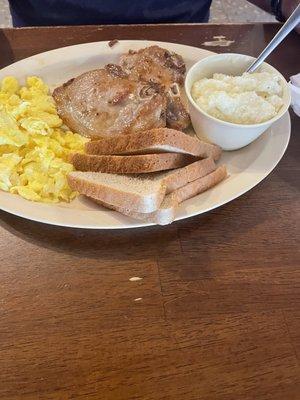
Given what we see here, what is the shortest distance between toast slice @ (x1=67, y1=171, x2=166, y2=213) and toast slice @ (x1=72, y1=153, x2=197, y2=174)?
2 centimetres

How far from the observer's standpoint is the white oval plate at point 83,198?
115 centimetres

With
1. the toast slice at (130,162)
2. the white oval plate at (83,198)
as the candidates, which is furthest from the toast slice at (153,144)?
the white oval plate at (83,198)

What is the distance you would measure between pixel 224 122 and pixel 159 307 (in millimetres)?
578

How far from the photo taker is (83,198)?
1257 mm

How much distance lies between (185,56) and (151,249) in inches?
34.2

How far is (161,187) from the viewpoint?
1.13 m

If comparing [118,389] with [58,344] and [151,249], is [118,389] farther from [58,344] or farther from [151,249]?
[151,249]

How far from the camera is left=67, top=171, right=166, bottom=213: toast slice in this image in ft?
3.64

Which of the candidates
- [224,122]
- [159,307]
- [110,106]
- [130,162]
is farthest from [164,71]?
[159,307]

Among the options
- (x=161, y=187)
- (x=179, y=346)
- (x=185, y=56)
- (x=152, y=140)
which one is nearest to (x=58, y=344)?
(x=179, y=346)

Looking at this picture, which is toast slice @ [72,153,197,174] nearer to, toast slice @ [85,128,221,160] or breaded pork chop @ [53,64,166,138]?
toast slice @ [85,128,221,160]

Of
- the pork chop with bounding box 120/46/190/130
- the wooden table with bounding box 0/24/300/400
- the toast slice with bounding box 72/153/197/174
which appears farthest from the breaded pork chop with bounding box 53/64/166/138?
the wooden table with bounding box 0/24/300/400

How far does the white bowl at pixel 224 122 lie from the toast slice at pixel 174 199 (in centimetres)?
12

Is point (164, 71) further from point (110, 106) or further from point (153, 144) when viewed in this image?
point (153, 144)
